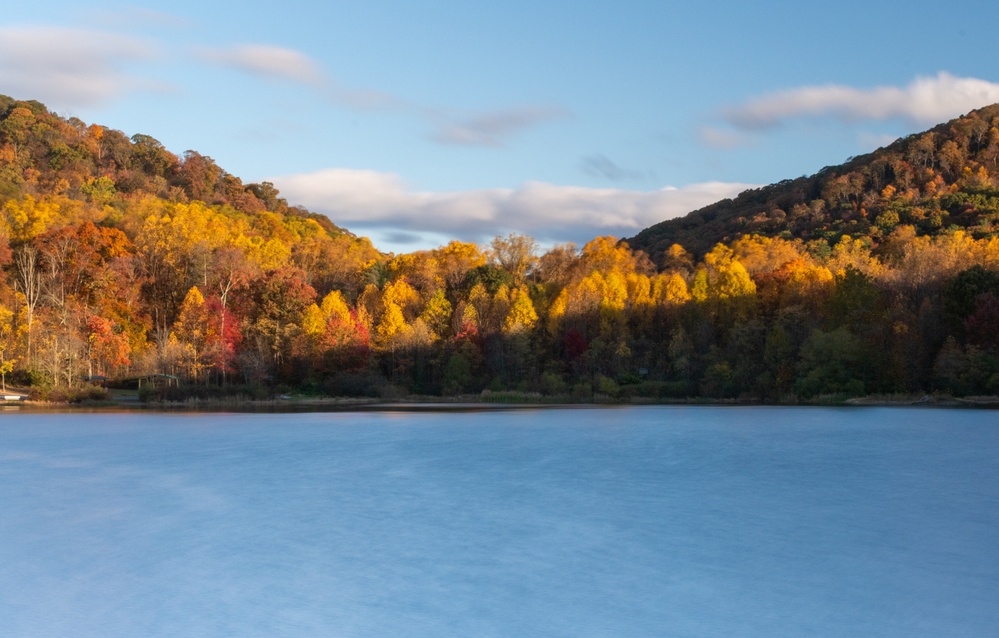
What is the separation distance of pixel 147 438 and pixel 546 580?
61.0 ft

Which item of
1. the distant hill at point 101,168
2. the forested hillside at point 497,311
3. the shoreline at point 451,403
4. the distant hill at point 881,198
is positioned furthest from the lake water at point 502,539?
the distant hill at point 101,168

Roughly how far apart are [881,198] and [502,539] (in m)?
80.0

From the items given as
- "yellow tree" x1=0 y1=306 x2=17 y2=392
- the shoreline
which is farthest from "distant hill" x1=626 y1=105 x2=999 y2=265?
"yellow tree" x1=0 y1=306 x2=17 y2=392

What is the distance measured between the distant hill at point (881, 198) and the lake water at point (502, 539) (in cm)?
5412

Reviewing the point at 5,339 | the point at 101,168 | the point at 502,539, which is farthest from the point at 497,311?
the point at 101,168

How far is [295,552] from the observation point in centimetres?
1115

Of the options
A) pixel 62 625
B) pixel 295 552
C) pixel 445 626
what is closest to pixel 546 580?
pixel 445 626

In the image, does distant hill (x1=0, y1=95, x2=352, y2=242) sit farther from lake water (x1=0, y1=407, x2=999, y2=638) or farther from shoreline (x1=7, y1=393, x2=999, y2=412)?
lake water (x1=0, y1=407, x2=999, y2=638)

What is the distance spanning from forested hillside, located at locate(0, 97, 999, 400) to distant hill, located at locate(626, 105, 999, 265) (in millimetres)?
681

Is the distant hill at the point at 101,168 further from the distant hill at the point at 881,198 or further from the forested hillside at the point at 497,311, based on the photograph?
the distant hill at the point at 881,198

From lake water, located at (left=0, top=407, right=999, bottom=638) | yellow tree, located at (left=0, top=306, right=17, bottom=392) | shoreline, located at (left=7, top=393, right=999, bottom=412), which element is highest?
yellow tree, located at (left=0, top=306, right=17, bottom=392)

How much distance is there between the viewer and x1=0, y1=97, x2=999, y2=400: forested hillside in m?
45.3

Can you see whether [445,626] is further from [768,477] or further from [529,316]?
[529,316]

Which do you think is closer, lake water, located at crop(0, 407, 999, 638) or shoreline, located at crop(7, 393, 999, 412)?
lake water, located at crop(0, 407, 999, 638)
